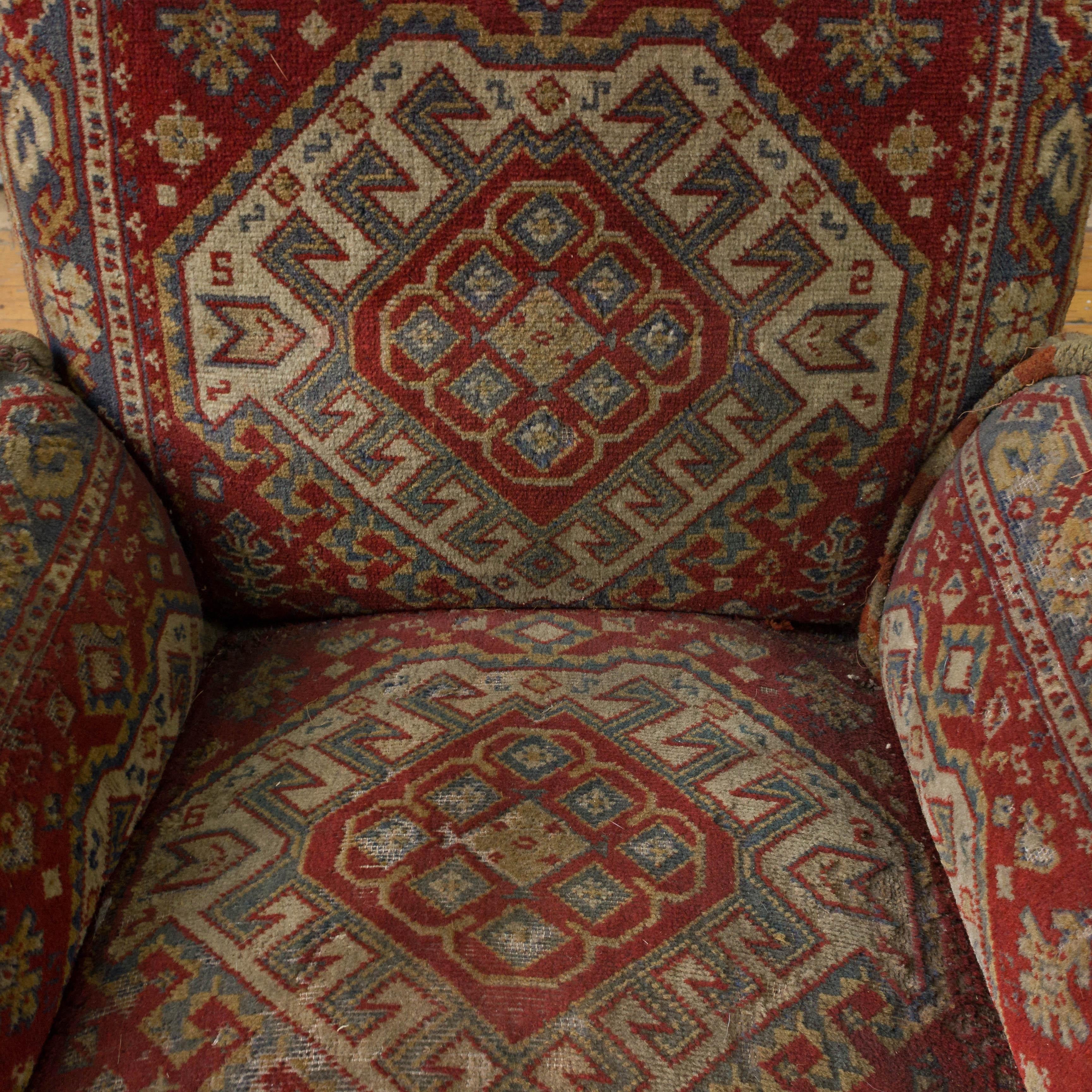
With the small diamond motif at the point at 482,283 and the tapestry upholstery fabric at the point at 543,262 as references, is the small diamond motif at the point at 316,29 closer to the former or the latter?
the tapestry upholstery fabric at the point at 543,262

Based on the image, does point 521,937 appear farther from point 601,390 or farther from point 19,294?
point 19,294

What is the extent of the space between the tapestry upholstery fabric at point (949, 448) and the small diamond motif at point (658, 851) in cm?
37

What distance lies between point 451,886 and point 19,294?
2.25 meters

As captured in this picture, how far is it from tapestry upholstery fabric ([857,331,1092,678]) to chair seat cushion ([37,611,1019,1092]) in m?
0.07

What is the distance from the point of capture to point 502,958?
2.84ft

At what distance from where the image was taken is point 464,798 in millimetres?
1012

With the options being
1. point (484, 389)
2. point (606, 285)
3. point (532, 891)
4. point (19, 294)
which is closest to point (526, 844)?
point (532, 891)

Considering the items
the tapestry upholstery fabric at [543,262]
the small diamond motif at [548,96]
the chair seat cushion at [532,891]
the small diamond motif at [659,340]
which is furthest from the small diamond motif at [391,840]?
the small diamond motif at [548,96]

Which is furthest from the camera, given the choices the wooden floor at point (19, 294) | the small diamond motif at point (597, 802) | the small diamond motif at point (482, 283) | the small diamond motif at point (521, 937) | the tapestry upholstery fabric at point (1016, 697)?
the wooden floor at point (19, 294)

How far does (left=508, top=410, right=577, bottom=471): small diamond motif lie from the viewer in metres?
1.17

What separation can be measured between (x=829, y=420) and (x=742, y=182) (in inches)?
11.5

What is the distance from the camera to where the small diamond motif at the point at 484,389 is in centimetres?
115

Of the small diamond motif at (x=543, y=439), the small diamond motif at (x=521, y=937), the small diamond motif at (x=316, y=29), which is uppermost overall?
the small diamond motif at (x=316, y=29)

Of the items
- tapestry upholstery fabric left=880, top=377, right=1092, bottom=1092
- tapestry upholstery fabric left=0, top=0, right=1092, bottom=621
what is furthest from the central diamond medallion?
tapestry upholstery fabric left=880, top=377, right=1092, bottom=1092
